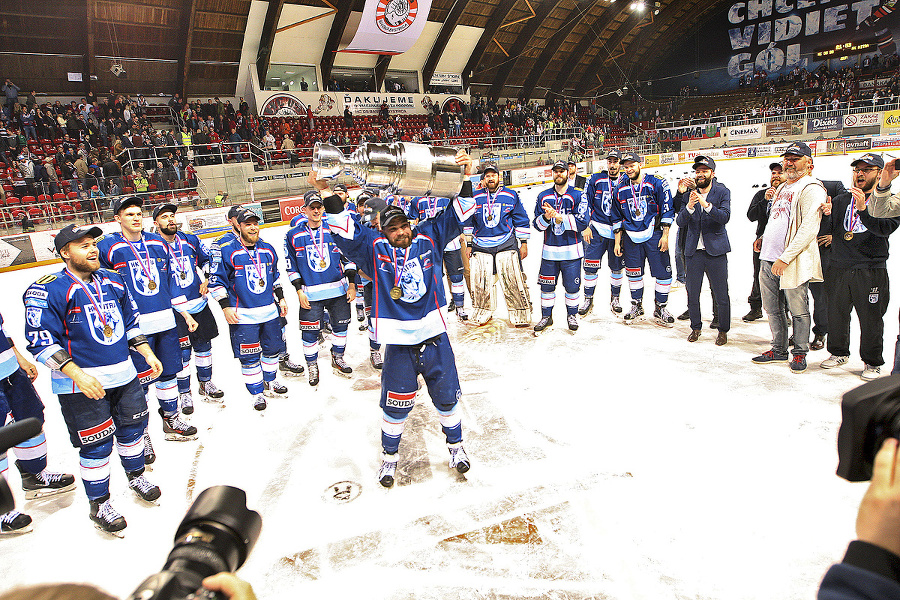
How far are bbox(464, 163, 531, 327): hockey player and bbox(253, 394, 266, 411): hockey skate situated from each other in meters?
3.34

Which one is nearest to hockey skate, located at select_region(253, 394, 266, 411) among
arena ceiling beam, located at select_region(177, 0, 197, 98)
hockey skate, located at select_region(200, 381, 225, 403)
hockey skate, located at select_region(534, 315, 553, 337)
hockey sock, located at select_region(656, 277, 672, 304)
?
hockey skate, located at select_region(200, 381, 225, 403)

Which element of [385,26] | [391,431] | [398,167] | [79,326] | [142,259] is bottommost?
[391,431]

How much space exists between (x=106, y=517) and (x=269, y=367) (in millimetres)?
2152

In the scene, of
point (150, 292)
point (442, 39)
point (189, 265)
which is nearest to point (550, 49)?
point (442, 39)

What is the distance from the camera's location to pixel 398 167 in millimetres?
2410

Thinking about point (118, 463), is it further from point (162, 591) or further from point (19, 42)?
point (19, 42)

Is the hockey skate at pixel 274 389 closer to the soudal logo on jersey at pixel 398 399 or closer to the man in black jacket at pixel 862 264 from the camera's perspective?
the soudal logo on jersey at pixel 398 399

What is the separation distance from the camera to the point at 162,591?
2.66 ft

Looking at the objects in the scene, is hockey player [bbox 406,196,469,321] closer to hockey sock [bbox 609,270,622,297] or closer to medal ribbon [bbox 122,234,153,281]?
hockey sock [bbox 609,270,622,297]

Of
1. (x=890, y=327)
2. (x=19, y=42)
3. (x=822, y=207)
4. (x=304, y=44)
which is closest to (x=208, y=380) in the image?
(x=822, y=207)

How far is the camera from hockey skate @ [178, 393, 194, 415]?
5137mm

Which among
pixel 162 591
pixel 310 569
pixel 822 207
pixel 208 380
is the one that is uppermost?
pixel 822 207

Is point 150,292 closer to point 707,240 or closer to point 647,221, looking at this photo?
point 707,240

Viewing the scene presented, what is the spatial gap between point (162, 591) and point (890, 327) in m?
7.05
